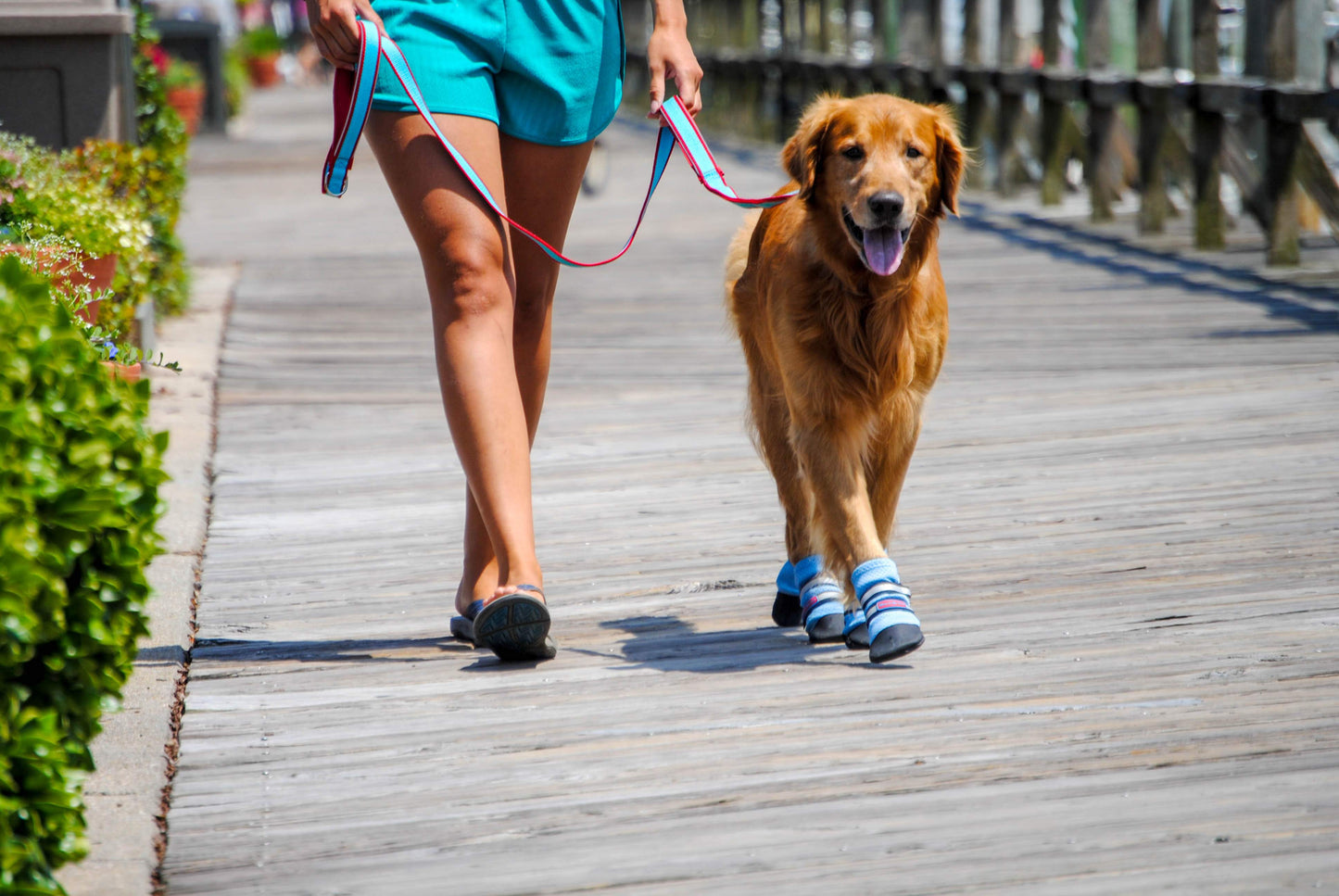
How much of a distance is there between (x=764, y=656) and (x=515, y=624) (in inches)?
21.8

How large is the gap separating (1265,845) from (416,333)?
595cm

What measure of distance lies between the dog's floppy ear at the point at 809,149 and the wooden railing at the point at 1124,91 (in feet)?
17.0

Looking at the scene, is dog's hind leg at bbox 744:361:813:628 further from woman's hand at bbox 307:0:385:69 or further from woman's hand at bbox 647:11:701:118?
woman's hand at bbox 307:0:385:69

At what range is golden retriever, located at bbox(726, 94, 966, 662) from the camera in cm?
336

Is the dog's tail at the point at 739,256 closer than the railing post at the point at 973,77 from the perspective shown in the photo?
Yes

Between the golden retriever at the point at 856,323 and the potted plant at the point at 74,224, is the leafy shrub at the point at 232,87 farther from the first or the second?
the golden retriever at the point at 856,323

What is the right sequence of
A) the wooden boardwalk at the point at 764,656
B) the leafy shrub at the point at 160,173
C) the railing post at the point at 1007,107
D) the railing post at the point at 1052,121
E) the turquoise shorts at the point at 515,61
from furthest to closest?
1. the railing post at the point at 1007,107
2. the railing post at the point at 1052,121
3. the leafy shrub at the point at 160,173
4. the turquoise shorts at the point at 515,61
5. the wooden boardwalk at the point at 764,656

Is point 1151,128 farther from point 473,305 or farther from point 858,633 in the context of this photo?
point 473,305

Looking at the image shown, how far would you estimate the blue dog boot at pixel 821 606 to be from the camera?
11.2 ft

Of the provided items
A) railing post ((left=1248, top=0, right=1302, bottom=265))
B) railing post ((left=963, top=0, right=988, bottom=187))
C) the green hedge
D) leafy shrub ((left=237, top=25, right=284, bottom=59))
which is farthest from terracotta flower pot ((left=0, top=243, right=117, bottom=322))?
leafy shrub ((left=237, top=25, right=284, bottom=59))

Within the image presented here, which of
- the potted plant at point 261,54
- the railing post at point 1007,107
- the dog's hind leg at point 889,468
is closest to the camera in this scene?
the dog's hind leg at point 889,468

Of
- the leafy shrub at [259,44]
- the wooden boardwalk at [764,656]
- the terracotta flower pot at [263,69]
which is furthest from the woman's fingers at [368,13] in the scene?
the terracotta flower pot at [263,69]

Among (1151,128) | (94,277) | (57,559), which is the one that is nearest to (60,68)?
(94,277)

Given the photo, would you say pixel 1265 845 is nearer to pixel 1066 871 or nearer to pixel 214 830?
pixel 1066 871
